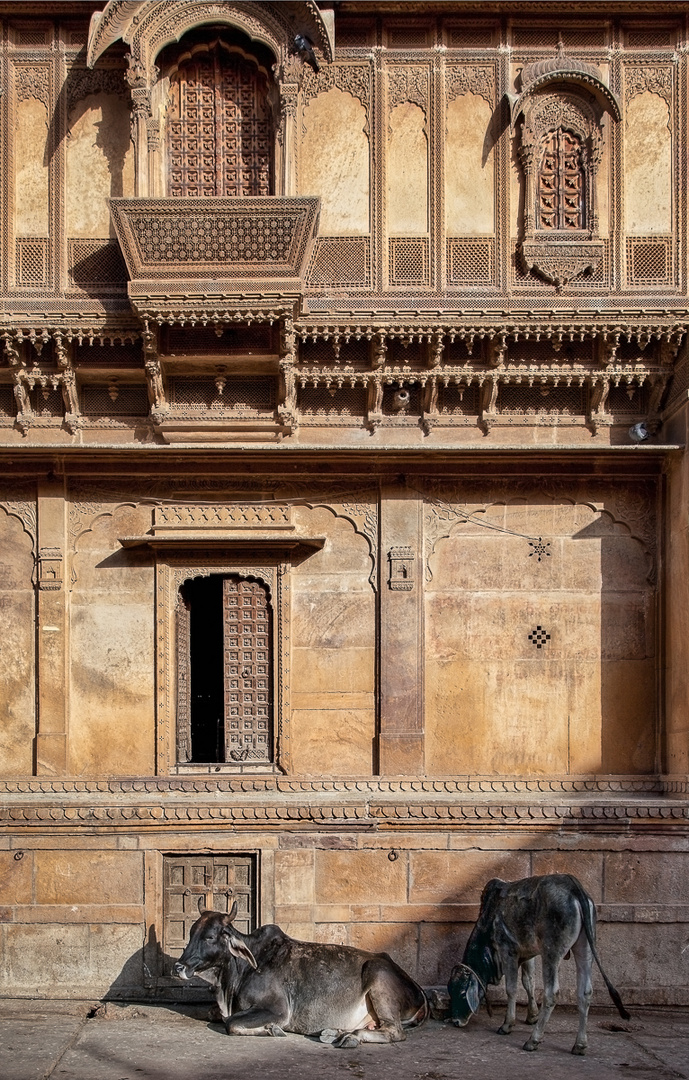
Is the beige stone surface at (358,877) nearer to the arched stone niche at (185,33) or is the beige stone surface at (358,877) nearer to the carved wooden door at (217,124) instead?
the arched stone niche at (185,33)

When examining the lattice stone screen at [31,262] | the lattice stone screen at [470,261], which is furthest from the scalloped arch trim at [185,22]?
the lattice stone screen at [470,261]

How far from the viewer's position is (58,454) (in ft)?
34.7

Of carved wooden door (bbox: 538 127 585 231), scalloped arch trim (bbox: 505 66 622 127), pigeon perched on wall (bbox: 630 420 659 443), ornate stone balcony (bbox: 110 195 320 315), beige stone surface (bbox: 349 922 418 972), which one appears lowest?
beige stone surface (bbox: 349 922 418 972)

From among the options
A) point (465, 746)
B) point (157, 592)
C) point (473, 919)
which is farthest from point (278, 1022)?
point (157, 592)

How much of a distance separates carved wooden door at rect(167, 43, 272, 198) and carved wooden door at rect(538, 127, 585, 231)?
8.58 ft

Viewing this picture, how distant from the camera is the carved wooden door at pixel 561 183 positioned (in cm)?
1058

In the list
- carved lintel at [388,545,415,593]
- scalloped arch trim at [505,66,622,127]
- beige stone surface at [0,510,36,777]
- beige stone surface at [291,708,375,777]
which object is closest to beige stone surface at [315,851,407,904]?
beige stone surface at [291,708,375,777]

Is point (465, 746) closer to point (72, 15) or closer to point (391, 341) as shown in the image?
point (391, 341)

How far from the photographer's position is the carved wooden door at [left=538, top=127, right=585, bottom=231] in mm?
10578

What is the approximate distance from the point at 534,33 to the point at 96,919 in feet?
29.6

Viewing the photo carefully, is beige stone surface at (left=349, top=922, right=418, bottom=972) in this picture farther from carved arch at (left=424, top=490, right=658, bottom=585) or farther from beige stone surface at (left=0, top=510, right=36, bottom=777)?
beige stone surface at (left=0, top=510, right=36, bottom=777)

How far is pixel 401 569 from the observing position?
34.9 feet

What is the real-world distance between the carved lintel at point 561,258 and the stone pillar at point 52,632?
489 centimetres

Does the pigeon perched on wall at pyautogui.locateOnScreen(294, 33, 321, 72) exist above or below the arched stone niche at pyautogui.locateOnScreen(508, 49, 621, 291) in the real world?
above
